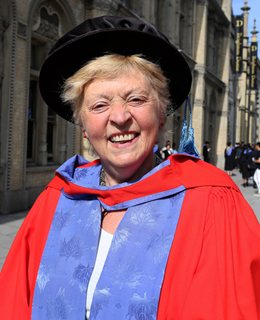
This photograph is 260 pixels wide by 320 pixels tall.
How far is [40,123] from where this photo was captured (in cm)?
1110

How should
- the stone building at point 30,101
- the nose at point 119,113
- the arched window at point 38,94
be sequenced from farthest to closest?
the arched window at point 38,94, the stone building at point 30,101, the nose at point 119,113

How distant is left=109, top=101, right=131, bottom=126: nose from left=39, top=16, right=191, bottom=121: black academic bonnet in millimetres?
222

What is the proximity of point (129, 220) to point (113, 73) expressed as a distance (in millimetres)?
549

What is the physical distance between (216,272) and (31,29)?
958cm

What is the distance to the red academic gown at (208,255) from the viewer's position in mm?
1340

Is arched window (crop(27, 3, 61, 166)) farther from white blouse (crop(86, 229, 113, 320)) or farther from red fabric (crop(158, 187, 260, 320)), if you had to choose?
red fabric (crop(158, 187, 260, 320))

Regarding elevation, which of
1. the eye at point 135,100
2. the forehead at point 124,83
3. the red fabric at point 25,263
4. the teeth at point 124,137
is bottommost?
the red fabric at point 25,263

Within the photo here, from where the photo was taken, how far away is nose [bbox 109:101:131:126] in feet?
5.23

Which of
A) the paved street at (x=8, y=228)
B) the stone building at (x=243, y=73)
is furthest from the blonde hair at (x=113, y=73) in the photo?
the stone building at (x=243, y=73)

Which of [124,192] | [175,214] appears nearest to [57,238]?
[124,192]

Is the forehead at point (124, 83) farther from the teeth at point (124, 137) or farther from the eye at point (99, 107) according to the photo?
the teeth at point (124, 137)

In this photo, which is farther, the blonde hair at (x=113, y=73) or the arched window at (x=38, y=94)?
the arched window at (x=38, y=94)

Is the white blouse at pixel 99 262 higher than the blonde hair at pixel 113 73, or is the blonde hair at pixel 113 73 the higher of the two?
the blonde hair at pixel 113 73

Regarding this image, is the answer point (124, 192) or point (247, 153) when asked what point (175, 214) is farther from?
point (247, 153)
